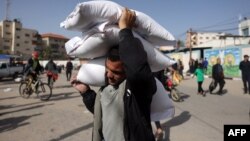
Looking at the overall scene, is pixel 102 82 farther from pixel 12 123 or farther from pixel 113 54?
pixel 12 123

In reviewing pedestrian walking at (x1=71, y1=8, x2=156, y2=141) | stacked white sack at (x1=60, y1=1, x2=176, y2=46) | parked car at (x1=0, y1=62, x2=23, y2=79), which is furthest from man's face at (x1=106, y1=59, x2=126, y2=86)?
parked car at (x1=0, y1=62, x2=23, y2=79)

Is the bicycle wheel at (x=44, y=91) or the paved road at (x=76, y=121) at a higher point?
the bicycle wheel at (x=44, y=91)

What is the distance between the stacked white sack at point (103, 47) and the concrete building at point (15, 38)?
3525 inches

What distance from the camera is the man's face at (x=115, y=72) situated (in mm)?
1904

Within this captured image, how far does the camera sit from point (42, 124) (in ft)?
21.7

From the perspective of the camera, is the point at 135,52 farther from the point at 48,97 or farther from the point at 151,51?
the point at 48,97

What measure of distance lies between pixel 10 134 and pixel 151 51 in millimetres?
4780

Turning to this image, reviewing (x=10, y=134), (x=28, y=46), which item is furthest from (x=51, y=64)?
(x=28, y=46)

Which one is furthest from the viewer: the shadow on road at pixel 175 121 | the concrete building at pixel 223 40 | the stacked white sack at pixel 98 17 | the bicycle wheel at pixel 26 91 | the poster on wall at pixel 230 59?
the concrete building at pixel 223 40

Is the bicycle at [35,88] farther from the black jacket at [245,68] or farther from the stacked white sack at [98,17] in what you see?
the stacked white sack at [98,17]

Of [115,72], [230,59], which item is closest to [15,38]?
[230,59]

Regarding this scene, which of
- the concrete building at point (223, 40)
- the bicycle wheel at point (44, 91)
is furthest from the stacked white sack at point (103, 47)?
the concrete building at point (223, 40)

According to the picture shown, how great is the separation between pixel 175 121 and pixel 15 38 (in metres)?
94.3

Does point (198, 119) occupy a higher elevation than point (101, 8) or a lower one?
lower
